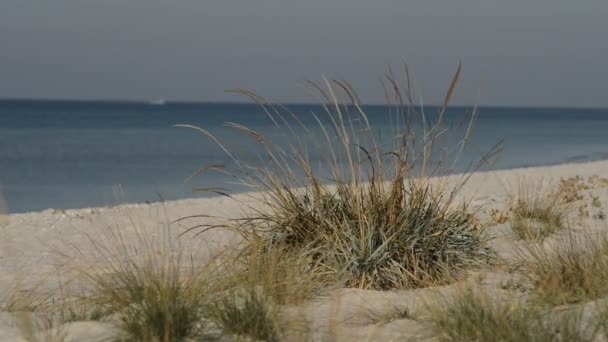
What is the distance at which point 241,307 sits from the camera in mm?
3873

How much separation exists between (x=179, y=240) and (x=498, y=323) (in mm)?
2484

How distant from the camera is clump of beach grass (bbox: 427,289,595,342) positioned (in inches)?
132

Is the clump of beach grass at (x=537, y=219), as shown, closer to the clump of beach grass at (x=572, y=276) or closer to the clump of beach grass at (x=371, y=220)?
the clump of beach grass at (x=371, y=220)

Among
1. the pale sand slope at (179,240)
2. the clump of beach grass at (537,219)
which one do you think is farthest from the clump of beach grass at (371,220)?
the clump of beach grass at (537,219)

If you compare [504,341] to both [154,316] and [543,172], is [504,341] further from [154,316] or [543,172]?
[543,172]

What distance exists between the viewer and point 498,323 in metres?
3.46

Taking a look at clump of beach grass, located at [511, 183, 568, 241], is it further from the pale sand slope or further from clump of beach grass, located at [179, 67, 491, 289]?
clump of beach grass, located at [179, 67, 491, 289]

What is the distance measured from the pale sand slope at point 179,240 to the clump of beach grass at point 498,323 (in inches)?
11.5

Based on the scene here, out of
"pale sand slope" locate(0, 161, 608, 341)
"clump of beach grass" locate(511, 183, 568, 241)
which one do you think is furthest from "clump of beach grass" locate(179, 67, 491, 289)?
"clump of beach grass" locate(511, 183, 568, 241)

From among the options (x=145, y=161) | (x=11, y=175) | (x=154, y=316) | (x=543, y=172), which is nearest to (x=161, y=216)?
(x=154, y=316)

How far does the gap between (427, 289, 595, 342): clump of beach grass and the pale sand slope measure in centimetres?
29

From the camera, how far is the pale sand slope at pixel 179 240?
4328 millimetres

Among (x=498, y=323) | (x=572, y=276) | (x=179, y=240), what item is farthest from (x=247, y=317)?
A: (x=572, y=276)

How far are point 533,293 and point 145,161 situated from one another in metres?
27.4
